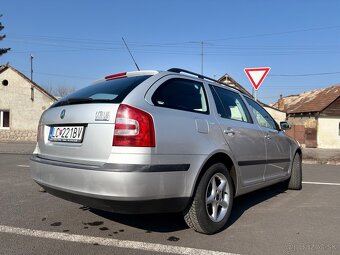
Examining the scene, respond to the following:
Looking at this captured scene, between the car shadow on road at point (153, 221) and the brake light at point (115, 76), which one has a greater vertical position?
the brake light at point (115, 76)

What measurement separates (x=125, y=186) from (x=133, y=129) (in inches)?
20.6

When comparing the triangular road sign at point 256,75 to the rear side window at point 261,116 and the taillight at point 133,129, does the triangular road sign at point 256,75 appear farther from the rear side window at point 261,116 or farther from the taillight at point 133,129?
the taillight at point 133,129

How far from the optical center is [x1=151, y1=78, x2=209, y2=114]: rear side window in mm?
3884

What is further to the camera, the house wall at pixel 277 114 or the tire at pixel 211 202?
the house wall at pixel 277 114

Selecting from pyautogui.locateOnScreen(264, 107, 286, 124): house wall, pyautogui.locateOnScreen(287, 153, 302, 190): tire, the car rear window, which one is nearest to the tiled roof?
pyautogui.locateOnScreen(264, 107, 286, 124): house wall

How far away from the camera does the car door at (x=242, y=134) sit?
4.61m

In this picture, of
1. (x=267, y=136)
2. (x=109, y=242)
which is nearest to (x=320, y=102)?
(x=267, y=136)

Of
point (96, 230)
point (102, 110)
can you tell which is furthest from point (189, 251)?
point (102, 110)

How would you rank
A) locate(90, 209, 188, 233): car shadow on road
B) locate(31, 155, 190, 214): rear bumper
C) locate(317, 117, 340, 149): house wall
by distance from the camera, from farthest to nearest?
locate(317, 117, 340, 149): house wall → locate(90, 209, 188, 233): car shadow on road → locate(31, 155, 190, 214): rear bumper

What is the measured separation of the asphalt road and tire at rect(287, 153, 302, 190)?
2.12ft

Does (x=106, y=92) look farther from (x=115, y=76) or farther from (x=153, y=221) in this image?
(x=153, y=221)

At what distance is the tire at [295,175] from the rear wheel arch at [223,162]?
2.48m

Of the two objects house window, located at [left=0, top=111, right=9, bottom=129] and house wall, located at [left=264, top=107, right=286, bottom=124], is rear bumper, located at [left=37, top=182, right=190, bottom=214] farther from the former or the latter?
Answer: house window, located at [left=0, top=111, right=9, bottom=129]

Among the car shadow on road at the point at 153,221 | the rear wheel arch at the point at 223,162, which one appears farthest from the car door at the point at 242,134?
the car shadow on road at the point at 153,221
